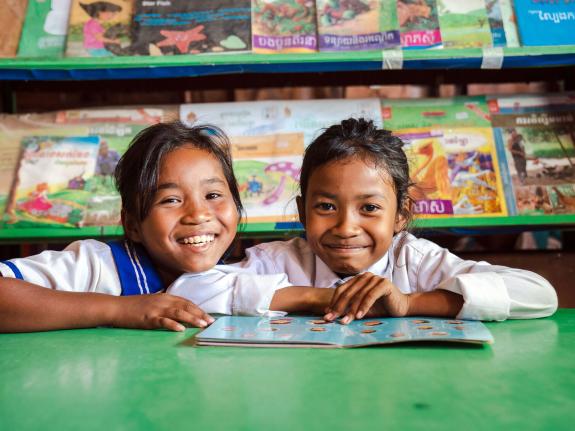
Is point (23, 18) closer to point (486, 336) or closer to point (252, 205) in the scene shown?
point (252, 205)

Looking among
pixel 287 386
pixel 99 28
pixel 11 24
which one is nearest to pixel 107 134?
pixel 99 28

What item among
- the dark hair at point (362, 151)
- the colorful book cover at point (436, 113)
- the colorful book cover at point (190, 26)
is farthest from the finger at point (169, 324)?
the colorful book cover at point (436, 113)

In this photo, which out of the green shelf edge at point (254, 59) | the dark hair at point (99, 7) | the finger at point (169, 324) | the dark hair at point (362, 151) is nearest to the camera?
the finger at point (169, 324)

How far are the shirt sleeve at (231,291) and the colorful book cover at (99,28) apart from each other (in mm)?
1150

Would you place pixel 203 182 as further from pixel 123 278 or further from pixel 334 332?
pixel 334 332

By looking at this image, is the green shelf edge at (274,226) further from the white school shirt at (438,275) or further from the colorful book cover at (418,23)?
the colorful book cover at (418,23)

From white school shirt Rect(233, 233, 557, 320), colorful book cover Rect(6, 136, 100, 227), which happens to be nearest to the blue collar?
white school shirt Rect(233, 233, 557, 320)

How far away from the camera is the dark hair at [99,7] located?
2.05 metres

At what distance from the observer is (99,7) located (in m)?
2.06

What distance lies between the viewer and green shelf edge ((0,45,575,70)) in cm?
183

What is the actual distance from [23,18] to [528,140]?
1848 millimetres

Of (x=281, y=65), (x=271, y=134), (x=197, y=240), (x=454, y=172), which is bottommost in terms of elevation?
(x=197, y=240)

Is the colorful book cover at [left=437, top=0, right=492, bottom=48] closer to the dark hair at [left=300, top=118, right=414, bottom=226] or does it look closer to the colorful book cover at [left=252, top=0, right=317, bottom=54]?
the colorful book cover at [left=252, top=0, right=317, bottom=54]

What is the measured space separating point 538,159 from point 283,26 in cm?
101
